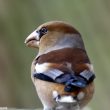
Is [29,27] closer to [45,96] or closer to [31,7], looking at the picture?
[31,7]

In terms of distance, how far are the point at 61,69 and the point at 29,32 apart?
6.10ft

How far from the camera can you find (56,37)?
214 centimetres

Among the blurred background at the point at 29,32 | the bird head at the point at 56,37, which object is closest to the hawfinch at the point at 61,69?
the bird head at the point at 56,37

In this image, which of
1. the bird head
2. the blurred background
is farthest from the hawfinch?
the blurred background

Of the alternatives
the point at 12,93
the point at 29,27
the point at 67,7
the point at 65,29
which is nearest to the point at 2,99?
the point at 12,93

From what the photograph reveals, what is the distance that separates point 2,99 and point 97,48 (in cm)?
65

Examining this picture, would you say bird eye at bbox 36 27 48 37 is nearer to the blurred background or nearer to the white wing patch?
the white wing patch

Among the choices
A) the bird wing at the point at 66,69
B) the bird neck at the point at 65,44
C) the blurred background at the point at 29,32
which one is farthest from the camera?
the blurred background at the point at 29,32

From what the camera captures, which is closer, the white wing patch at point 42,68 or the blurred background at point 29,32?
the white wing patch at point 42,68

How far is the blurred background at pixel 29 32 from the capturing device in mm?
3818

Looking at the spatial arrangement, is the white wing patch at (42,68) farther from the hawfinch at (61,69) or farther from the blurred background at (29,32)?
the blurred background at (29,32)

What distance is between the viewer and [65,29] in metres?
2.12

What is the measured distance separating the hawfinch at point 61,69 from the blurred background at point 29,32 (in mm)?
1565

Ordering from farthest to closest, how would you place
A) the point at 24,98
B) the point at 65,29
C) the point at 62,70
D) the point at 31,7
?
1. the point at 31,7
2. the point at 24,98
3. the point at 65,29
4. the point at 62,70
